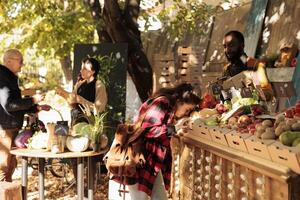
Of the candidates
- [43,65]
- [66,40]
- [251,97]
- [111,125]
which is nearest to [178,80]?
[111,125]

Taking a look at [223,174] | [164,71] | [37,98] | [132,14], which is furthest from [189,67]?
[223,174]

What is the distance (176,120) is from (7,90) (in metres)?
1.90

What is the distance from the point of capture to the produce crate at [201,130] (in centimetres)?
402

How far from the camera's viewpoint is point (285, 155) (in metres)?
2.80

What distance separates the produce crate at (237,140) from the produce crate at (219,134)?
73 mm

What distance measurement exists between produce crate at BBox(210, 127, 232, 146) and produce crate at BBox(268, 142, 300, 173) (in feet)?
2.32

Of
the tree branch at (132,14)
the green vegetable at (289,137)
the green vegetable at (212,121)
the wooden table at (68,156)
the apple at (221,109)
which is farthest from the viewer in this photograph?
the tree branch at (132,14)

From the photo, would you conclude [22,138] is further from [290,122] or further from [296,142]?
→ [296,142]

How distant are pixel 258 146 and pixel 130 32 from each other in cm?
528

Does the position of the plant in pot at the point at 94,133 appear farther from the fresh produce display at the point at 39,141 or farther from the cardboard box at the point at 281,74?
the cardboard box at the point at 281,74

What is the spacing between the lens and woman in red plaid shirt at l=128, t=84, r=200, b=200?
3.95m

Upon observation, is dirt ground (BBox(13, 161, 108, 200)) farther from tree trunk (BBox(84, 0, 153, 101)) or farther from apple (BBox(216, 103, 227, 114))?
apple (BBox(216, 103, 227, 114))

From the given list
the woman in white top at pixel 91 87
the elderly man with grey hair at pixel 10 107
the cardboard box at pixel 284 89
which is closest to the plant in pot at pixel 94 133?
the elderly man with grey hair at pixel 10 107

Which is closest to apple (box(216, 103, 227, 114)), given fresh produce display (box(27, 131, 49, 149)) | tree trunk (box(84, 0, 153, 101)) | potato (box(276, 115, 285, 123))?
potato (box(276, 115, 285, 123))
